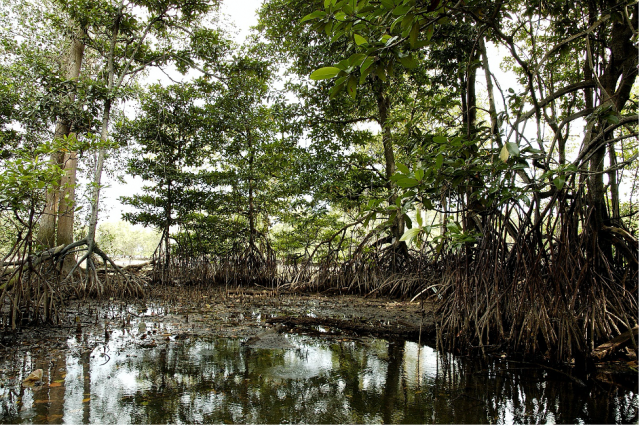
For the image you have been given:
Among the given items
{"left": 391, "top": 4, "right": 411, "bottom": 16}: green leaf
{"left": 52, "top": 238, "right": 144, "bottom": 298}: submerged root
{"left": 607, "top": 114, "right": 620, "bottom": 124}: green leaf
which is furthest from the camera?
{"left": 52, "top": 238, "right": 144, "bottom": 298}: submerged root

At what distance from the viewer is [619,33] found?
128 inches

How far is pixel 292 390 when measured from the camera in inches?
81.4

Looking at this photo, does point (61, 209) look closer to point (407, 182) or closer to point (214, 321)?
point (214, 321)

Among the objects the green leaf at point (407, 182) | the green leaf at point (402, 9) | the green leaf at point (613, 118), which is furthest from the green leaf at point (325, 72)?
the green leaf at point (613, 118)

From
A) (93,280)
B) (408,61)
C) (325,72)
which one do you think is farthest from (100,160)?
(408,61)

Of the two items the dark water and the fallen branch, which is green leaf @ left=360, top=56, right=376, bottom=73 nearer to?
the dark water

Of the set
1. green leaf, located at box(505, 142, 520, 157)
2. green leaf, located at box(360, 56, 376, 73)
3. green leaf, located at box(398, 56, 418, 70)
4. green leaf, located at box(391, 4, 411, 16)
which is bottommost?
green leaf, located at box(505, 142, 520, 157)

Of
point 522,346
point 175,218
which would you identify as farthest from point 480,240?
point 175,218

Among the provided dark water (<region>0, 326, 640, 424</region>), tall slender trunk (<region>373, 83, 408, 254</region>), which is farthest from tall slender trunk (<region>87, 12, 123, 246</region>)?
tall slender trunk (<region>373, 83, 408, 254</region>)

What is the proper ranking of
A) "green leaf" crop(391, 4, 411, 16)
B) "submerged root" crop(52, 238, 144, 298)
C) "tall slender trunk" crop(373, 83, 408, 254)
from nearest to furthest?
"green leaf" crop(391, 4, 411, 16) → "submerged root" crop(52, 238, 144, 298) → "tall slender trunk" crop(373, 83, 408, 254)

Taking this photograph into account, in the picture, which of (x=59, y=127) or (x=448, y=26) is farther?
(x=59, y=127)

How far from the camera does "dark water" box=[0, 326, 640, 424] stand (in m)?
1.72

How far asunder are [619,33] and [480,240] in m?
2.39

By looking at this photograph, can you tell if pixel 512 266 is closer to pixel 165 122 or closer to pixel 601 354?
pixel 601 354
